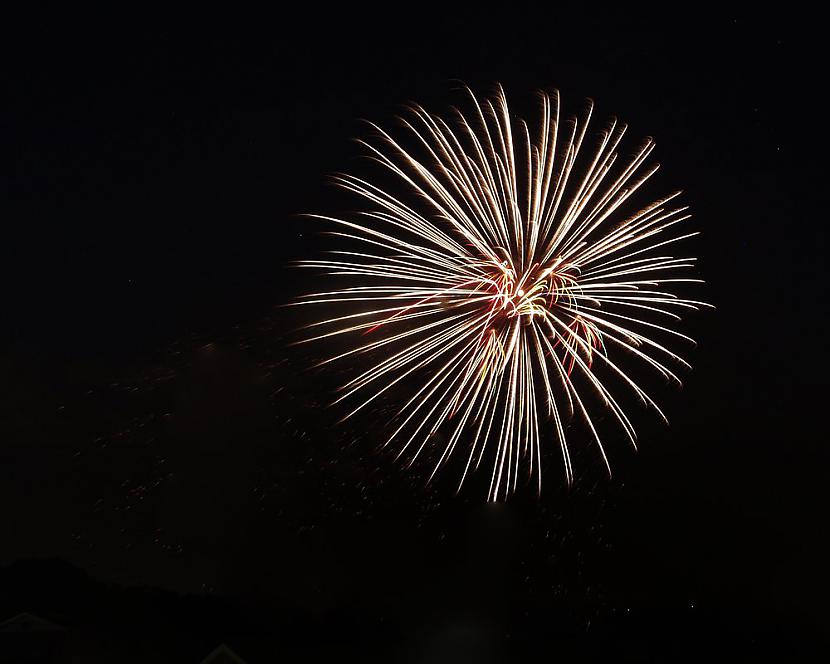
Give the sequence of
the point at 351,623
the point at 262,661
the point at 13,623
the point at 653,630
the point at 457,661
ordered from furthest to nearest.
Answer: the point at 653,630 < the point at 351,623 < the point at 457,661 < the point at 262,661 < the point at 13,623

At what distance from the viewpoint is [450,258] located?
53.0 ft

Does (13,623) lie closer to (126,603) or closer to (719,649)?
(126,603)

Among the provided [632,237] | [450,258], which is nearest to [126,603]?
[450,258]

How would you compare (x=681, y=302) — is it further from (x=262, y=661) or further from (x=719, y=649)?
(x=719, y=649)

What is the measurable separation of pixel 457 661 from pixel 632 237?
13299 mm

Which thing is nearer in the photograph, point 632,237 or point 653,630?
point 632,237

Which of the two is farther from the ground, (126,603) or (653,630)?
(126,603)

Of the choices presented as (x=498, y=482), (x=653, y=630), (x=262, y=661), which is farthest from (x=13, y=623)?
(x=653, y=630)

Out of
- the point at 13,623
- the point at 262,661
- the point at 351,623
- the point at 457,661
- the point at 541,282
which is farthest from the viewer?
the point at 351,623

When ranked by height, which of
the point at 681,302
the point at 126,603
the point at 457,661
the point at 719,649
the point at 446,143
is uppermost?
the point at 446,143

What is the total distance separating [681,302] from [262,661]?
13630 millimetres

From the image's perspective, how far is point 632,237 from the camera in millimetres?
16719

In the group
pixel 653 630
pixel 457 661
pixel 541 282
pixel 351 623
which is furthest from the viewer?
pixel 653 630

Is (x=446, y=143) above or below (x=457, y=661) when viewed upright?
above
